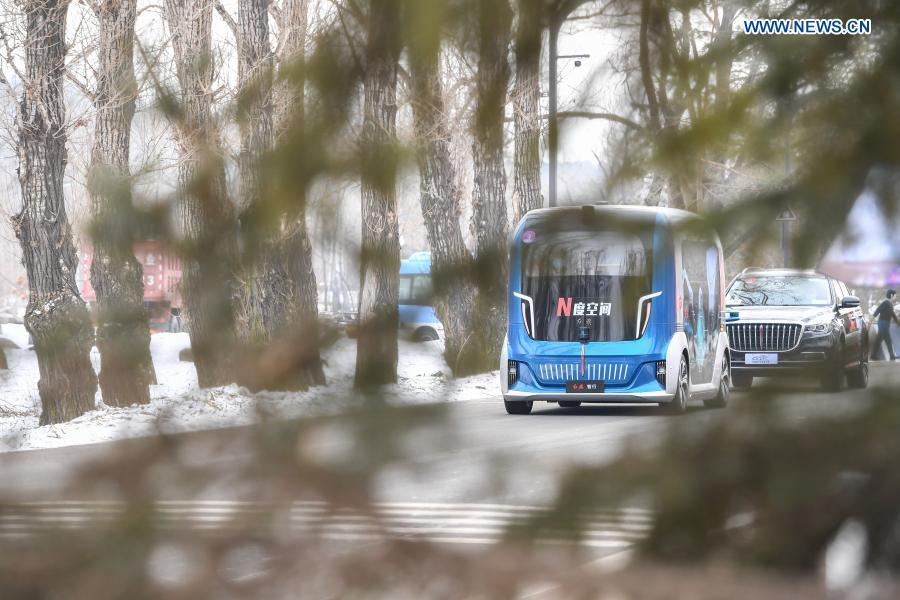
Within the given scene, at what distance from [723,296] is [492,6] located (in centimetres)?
75

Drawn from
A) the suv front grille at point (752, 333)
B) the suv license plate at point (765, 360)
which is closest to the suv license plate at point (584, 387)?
the suv front grille at point (752, 333)

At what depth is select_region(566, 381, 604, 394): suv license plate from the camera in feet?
49.6

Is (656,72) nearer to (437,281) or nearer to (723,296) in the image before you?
(437,281)

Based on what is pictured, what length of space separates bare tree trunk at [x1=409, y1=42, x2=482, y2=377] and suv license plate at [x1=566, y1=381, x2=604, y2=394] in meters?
13.6

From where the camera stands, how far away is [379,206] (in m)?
1.52

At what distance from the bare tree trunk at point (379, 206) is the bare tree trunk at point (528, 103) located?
5.3 inches

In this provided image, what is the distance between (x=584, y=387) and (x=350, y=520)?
46.1 ft

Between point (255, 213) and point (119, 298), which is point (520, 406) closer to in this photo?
point (119, 298)

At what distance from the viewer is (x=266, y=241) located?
4.84 feet

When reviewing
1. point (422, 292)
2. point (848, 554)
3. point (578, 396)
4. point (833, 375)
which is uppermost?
point (422, 292)

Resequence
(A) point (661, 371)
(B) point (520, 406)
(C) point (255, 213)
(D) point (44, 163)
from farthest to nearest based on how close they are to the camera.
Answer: (B) point (520, 406) → (A) point (661, 371) → (D) point (44, 163) → (C) point (255, 213)

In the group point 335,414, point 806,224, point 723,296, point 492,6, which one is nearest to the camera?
point 335,414

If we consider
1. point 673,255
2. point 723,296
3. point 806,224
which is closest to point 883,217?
point 806,224

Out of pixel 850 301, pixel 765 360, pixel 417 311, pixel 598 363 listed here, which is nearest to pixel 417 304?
pixel 417 311
